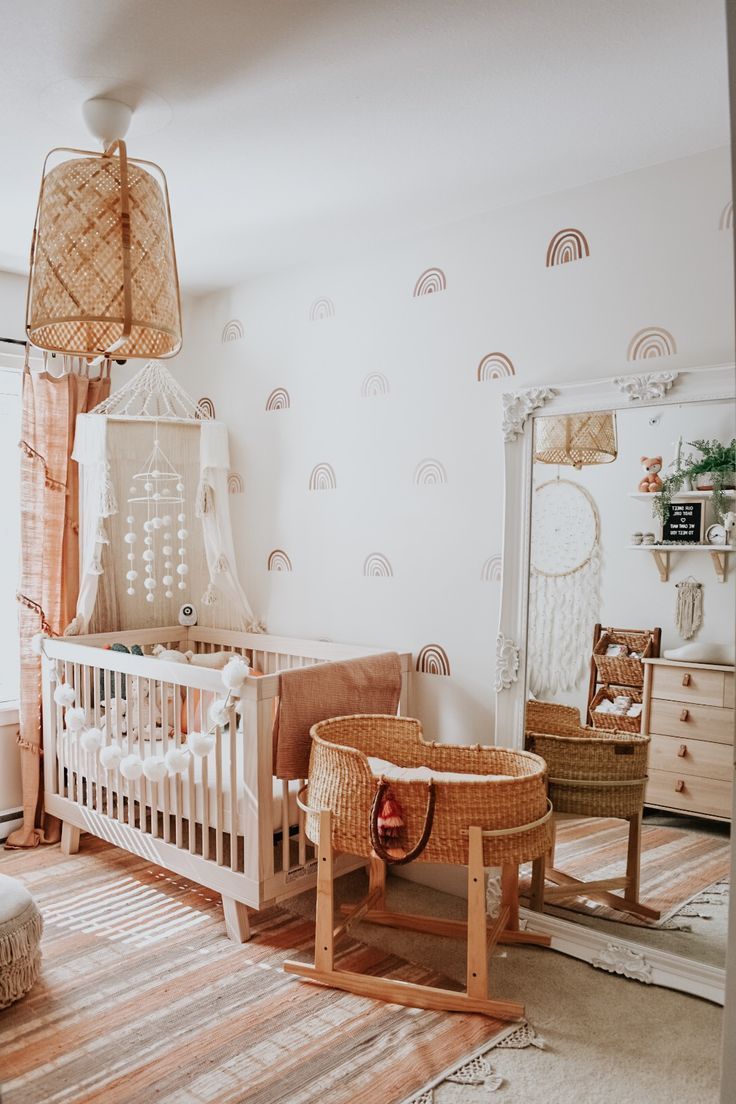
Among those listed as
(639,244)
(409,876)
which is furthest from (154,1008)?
(639,244)

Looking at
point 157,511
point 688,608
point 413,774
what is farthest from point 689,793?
point 157,511

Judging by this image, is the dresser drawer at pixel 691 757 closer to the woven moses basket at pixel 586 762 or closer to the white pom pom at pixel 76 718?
the woven moses basket at pixel 586 762

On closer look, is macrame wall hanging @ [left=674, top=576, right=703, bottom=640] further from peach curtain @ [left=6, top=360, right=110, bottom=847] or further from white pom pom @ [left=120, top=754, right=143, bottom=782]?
peach curtain @ [left=6, top=360, right=110, bottom=847]

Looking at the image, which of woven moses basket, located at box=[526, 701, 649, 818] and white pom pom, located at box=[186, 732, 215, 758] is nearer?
woven moses basket, located at box=[526, 701, 649, 818]

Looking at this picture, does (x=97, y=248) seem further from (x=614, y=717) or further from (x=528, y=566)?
(x=614, y=717)

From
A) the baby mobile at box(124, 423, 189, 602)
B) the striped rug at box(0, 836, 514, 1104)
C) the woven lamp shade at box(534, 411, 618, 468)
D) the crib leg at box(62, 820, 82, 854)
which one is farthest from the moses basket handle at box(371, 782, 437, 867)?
the baby mobile at box(124, 423, 189, 602)

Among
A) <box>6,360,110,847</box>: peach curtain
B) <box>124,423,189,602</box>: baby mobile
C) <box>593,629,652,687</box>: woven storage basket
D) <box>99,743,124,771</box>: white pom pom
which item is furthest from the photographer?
<box>124,423,189,602</box>: baby mobile

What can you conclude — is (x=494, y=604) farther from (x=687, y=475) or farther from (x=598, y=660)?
(x=687, y=475)

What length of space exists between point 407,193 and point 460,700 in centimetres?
176

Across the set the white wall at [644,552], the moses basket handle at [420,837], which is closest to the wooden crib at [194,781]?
the moses basket handle at [420,837]

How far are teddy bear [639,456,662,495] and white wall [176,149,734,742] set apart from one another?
303 millimetres

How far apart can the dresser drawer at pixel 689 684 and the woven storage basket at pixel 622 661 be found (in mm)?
55

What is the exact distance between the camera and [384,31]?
6.19 feet

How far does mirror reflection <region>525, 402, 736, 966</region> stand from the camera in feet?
7.89
